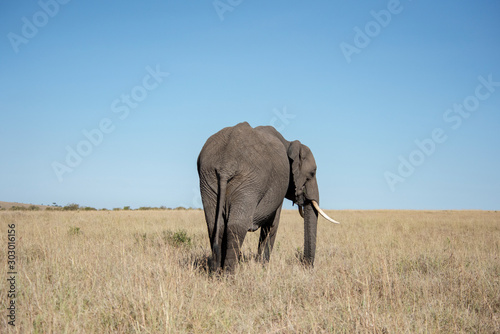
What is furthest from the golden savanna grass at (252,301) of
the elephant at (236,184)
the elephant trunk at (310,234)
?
the elephant at (236,184)

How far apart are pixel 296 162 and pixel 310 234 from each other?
150cm

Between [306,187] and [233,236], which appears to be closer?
A: [233,236]

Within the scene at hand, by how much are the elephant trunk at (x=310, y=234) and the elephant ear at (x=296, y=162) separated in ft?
1.59

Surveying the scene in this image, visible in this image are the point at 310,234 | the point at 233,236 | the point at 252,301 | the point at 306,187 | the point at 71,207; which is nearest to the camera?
the point at 252,301

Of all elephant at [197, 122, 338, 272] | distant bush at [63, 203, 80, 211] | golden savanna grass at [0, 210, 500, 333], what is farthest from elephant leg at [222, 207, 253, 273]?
distant bush at [63, 203, 80, 211]

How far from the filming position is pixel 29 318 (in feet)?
12.5

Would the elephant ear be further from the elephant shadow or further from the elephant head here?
the elephant shadow

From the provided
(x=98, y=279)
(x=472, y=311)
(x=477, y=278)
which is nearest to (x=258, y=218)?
(x=98, y=279)

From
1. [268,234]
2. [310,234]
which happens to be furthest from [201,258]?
[310,234]

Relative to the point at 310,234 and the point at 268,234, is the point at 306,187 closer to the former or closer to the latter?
the point at 310,234

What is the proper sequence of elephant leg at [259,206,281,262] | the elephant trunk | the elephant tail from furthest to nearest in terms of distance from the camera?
the elephant trunk
elephant leg at [259,206,281,262]
the elephant tail

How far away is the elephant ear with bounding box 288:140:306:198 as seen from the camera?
7.32m

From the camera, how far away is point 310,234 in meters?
7.43

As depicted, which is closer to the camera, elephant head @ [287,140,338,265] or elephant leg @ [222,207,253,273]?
elephant leg @ [222,207,253,273]
